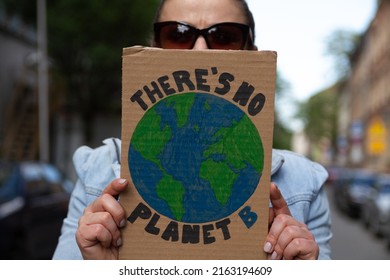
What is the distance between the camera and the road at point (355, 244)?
36.9 ft

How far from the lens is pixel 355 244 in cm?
1326

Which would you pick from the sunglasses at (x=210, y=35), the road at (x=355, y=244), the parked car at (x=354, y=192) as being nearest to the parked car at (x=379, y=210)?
the road at (x=355, y=244)

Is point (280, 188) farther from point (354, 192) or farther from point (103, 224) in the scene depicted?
point (354, 192)

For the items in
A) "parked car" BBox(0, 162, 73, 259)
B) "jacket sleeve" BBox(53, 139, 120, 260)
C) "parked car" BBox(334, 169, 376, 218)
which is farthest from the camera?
"parked car" BBox(334, 169, 376, 218)

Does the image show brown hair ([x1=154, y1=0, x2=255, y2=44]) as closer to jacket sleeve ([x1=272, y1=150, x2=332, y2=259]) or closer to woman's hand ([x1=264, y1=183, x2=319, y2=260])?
jacket sleeve ([x1=272, y1=150, x2=332, y2=259])

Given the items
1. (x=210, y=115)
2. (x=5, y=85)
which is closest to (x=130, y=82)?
(x=210, y=115)

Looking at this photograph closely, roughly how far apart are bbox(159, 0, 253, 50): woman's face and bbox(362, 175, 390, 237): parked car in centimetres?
1122

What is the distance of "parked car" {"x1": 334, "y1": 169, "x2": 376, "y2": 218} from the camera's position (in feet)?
63.8

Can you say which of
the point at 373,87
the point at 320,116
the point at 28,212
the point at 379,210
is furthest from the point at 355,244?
the point at 320,116

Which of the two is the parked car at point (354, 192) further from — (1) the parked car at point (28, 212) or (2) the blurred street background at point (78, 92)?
(1) the parked car at point (28, 212)

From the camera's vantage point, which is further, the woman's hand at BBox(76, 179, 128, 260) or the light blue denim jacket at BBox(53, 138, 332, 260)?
the light blue denim jacket at BBox(53, 138, 332, 260)

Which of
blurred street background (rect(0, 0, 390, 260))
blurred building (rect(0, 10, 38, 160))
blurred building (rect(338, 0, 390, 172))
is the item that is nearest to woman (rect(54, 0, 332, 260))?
blurred street background (rect(0, 0, 390, 260))

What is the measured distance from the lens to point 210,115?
1.60m
